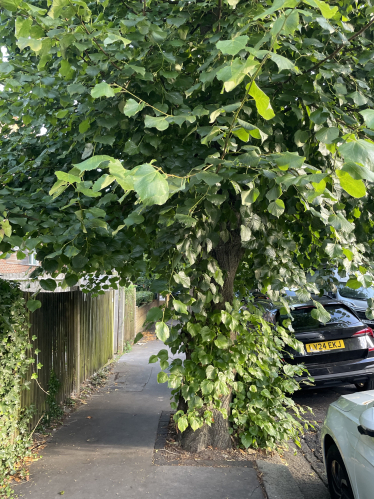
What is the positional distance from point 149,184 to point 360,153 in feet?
2.45

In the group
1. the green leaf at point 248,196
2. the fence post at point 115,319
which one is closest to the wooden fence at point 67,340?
the fence post at point 115,319

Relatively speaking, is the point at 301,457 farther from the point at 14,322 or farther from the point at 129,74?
the point at 129,74

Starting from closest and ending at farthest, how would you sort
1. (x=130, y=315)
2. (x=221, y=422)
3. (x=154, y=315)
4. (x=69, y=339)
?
(x=154, y=315)
(x=221, y=422)
(x=69, y=339)
(x=130, y=315)

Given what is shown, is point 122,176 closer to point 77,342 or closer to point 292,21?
point 292,21

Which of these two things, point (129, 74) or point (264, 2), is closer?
point (129, 74)

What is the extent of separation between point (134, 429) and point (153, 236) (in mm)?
2941

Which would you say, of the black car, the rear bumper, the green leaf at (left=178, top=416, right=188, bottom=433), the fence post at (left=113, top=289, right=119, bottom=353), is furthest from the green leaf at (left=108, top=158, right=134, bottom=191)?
the fence post at (left=113, top=289, right=119, bottom=353)

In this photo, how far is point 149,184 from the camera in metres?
1.34

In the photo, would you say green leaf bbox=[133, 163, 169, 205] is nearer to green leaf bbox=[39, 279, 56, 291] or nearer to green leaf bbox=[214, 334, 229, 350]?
green leaf bbox=[39, 279, 56, 291]

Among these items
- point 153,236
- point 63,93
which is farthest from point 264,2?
point 153,236

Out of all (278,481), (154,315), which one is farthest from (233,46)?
(278,481)

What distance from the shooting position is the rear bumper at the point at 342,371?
20.2 feet

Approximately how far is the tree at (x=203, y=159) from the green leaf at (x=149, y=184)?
12 mm

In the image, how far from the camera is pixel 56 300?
245 inches
